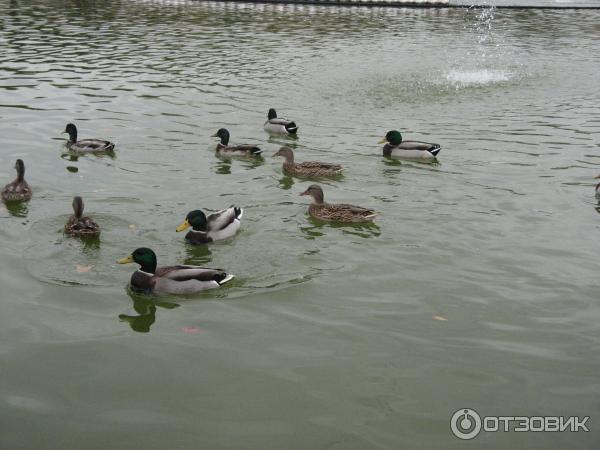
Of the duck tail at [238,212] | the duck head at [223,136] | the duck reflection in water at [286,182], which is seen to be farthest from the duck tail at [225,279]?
the duck head at [223,136]

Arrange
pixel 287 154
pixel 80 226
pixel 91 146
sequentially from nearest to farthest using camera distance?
pixel 80 226, pixel 287 154, pixel 91 146

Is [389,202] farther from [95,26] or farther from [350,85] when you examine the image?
[95,26]

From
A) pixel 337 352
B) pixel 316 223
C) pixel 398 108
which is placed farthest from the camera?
pixel 398 108

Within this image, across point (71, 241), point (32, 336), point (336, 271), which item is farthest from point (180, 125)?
point (32, 336)

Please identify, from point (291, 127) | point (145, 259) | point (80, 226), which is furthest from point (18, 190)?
point (291, 127)

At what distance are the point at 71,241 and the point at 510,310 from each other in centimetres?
647

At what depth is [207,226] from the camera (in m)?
11.8

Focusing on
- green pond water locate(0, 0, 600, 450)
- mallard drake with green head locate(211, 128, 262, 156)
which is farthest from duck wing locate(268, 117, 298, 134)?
mallard drake with green head locate(211, 128, 262, 156)

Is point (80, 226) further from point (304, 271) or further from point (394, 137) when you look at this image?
point (394, 137)

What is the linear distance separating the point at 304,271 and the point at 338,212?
2180 mm

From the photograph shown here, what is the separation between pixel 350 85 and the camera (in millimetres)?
23969

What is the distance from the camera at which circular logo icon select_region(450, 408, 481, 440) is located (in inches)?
295

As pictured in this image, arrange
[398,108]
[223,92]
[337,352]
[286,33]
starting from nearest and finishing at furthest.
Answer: [337,352] → [398,108] → [223,92] → [286,33]

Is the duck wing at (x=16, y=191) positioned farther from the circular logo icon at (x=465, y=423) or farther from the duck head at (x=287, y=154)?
the circular logo icon at (x=465, y=423)
